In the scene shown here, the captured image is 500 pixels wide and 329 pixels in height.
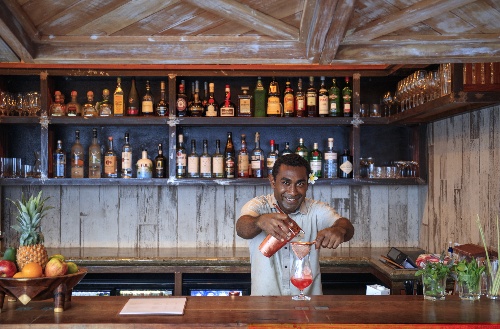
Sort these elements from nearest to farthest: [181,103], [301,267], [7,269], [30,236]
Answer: [7,269], [30,236], [301,267], [181,103]

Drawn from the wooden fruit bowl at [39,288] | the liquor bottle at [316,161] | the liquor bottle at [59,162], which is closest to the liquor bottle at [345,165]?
the liquor bottle at [316,161]

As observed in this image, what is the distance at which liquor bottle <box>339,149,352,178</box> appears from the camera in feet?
15.1

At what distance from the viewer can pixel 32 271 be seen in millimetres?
2189

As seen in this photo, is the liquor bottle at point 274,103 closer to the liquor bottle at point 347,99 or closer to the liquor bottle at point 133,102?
the liquor bottle at point 347,99

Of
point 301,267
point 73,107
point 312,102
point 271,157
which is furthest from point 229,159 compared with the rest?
point 301,267

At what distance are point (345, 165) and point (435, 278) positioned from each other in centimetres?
213

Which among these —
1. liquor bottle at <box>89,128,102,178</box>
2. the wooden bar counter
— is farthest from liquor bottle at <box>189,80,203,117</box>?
the wooden bar counter

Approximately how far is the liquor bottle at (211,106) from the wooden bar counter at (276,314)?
7.08ft

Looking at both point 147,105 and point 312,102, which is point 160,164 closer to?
point 147,105

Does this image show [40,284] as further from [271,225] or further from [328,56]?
[328,56]

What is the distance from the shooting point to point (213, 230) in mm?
4824

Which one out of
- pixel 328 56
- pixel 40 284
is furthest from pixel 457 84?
pixel 40 284

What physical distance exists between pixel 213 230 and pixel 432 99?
2.04 meters

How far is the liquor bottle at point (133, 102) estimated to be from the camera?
455 cm
